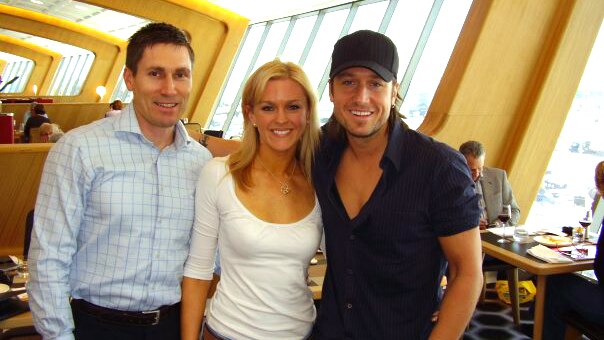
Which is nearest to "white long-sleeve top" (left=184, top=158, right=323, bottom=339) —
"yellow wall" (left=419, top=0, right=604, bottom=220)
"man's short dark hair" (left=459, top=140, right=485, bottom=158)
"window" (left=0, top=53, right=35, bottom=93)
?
"man's short dark hair" (left=459, top=140, right=485, bottom=158)

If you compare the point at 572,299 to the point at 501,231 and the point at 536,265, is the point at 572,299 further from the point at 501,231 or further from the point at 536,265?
the point at 501,231

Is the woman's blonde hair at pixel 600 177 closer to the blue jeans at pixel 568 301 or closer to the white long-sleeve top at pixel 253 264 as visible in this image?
the blue jeans at pixel 568 301

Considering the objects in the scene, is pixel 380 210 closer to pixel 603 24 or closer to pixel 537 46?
pixel 537 46

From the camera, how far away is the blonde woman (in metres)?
1.60

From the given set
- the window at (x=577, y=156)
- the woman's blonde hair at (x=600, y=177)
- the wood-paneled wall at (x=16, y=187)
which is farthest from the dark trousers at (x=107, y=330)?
the window at (x=577, y=156)

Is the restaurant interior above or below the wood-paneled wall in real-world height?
above

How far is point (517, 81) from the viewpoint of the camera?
216 inches

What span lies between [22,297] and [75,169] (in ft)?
3.61

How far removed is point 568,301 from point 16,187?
3896mm

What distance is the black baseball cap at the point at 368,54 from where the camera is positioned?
1.46 m

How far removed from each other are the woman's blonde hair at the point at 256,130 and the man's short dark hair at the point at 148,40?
0.29 metres

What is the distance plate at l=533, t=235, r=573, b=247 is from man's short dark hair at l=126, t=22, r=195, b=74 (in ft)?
10.4

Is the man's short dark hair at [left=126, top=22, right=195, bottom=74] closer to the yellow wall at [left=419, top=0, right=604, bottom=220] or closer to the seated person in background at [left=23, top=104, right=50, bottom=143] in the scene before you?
the yellow wall at [left=419, top=0, right=604, bottom=220]

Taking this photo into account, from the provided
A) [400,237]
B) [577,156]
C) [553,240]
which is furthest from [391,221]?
[577,156]
